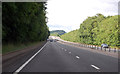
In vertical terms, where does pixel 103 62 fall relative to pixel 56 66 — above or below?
below

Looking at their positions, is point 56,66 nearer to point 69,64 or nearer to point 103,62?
point 69,64

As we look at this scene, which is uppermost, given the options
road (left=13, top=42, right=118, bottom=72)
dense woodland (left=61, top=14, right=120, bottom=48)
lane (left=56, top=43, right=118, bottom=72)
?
dense woodland (left=61, top=14, right=120, bottom=48)

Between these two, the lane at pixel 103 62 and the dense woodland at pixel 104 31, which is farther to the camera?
the dense woodland at pixel 104 31

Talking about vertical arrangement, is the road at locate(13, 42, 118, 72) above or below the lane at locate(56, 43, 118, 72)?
above

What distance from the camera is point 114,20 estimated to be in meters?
59.6

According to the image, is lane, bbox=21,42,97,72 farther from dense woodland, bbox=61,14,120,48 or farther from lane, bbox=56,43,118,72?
dense woodland, bbox=61,14,120,48

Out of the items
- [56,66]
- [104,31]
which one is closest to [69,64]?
[56,66]

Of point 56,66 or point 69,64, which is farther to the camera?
point 69,64

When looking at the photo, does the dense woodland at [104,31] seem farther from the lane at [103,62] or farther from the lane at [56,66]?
the lane at [56,66]

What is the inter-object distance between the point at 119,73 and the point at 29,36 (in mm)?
34677

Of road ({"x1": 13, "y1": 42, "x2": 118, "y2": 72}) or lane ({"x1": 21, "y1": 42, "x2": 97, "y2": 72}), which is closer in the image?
lane ({"x1": 21, "y1": 42, "x2": 97, "y2": 72})

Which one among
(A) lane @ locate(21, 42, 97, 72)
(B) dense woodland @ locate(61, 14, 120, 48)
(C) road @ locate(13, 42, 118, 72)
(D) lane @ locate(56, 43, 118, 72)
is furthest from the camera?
(B) dense woodland @ locate(61, 14, 120, 48)

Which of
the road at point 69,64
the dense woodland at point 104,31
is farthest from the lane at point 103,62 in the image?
the dense woodland at point 104,31

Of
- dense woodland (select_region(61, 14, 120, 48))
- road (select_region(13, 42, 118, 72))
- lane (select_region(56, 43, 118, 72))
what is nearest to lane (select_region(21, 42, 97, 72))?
road (select_region(13, 42, 118, 72))
